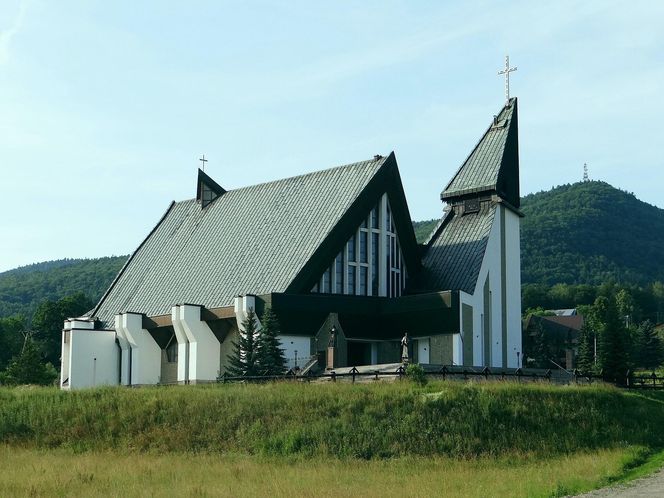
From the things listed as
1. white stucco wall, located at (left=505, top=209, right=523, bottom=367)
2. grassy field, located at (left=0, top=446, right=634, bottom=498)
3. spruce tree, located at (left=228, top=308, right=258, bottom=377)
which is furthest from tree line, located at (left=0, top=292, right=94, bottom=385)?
grassy field, located at (left=0, top=446, right=634, bottom=498)

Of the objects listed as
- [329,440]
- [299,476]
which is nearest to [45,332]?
[329,440]

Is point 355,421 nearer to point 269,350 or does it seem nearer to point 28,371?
point 269,350

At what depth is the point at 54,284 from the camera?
15388cm

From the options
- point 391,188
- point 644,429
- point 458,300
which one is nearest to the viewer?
point 644,429

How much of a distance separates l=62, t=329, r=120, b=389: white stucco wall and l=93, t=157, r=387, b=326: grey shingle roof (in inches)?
75.3

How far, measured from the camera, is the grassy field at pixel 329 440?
2330cm

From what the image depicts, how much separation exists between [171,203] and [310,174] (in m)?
11.8

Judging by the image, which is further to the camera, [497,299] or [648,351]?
[648,351]

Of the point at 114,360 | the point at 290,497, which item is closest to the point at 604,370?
the point at 114,360

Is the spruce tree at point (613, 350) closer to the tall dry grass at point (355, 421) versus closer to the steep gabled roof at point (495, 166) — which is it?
the steep gabled roof at point (495, 166)

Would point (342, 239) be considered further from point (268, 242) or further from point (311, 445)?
point (311, 445)

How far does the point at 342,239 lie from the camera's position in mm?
45250

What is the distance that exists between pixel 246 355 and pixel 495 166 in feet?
60.5

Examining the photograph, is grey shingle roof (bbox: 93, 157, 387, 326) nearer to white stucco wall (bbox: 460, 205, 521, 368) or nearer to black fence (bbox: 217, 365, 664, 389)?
white stucco wall (bbox: 460, 205, 521, 368)
